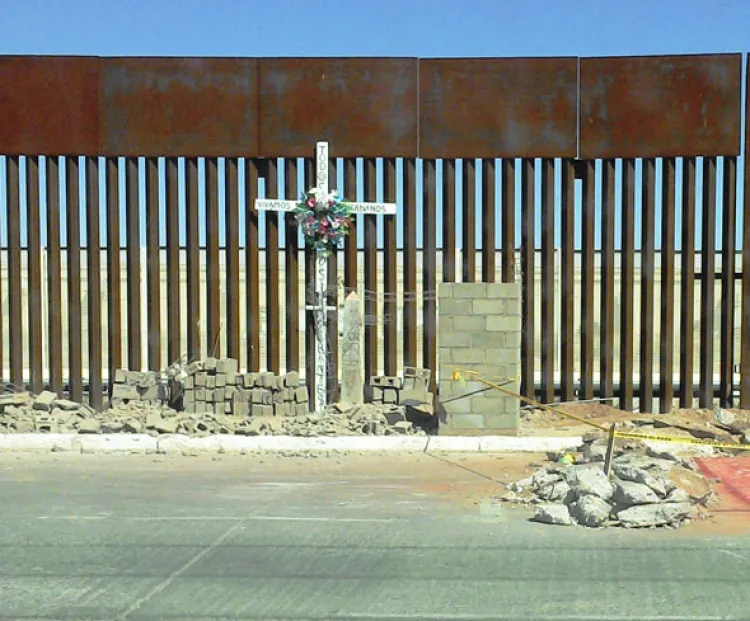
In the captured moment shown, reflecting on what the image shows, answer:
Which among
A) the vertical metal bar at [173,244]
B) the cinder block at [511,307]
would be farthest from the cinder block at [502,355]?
the vertical metal bar at [173,244]

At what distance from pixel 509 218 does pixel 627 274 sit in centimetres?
207

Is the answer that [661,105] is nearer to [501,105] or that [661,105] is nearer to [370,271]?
[501,105]

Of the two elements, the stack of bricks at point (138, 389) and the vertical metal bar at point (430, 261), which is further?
the vertical metal bar at point (430, 261)

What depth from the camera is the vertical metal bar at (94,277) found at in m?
16.3

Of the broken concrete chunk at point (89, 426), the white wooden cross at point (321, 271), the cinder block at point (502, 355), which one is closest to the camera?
the cinder block at point (502, 355)

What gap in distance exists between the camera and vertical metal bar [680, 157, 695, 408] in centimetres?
1597

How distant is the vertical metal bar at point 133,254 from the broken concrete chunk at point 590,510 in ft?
29.4

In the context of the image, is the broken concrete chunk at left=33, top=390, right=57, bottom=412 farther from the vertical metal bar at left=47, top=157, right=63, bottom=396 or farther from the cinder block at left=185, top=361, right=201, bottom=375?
the cinder block at left=185, top=361, right=201, bottom=375

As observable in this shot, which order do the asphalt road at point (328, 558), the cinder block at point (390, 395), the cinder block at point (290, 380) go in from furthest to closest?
1. the cinder block at point (390, 395)
2. the cinder block at point (290, 380)
3. the asphalt road at point (328, 558)

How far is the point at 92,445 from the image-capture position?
544 inches

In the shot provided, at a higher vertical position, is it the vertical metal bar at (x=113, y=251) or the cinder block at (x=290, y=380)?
the vertical metal bar at (x=113, y=251)

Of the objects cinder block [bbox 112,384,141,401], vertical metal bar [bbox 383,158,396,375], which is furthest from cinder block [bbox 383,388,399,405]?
cinder block [bbox 112,384,141,401]

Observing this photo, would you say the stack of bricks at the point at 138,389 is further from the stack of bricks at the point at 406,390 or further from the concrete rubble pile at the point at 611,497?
the concrete rubble pile at the point at 611,497

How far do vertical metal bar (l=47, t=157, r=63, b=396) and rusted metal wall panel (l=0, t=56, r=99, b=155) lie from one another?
1.43 ft
